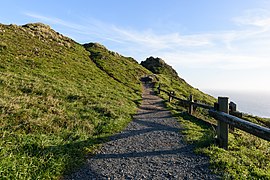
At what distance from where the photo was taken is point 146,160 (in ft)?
23.3

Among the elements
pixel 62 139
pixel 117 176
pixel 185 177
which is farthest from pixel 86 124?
pixel 185 177

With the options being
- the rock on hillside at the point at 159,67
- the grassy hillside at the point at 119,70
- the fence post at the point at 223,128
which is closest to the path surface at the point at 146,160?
the fence post at the point at 223,128

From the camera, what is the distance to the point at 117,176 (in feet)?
19.7

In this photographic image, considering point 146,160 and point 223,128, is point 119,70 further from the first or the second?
point 146,160

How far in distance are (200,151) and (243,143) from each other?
315 centimetres

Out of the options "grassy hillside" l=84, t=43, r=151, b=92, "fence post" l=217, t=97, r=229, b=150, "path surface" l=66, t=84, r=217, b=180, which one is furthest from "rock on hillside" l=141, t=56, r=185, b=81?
"fence post" l=217, t=97, r=229, b=150

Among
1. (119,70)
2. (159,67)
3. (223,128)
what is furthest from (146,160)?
(159,67)

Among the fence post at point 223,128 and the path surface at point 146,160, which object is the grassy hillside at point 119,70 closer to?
the path surface at point 146,160

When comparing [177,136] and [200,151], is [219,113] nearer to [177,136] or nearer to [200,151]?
[200,151]

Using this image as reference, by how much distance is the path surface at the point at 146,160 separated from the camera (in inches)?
239

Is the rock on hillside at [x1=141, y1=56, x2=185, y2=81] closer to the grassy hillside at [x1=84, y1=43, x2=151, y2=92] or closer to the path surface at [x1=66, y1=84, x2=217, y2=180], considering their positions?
the grassy hillside at [x1=84, y1=43, x2=151, y2=92]

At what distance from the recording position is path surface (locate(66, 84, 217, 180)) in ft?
19.9

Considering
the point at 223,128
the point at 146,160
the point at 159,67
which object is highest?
the point at 159,67

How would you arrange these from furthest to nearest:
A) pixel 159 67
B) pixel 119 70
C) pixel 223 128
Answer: pixel 159 67
pixel 119 70
pixel 223 128
